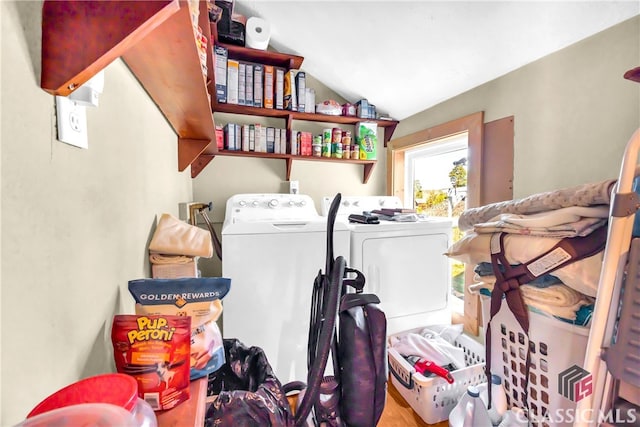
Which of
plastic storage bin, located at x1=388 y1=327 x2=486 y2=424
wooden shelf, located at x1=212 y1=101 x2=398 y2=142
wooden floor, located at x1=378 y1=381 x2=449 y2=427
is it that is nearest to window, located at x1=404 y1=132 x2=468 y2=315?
wooden shelf, located at x1=212 y1=101 x2=398 y2=142

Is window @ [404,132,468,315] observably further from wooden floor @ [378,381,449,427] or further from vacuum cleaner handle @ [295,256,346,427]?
vacuum cleaner handle @ [295,256,346,427]

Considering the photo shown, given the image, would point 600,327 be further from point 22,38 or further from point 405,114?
point 405,114

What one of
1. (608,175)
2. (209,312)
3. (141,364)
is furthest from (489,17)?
(141,364)

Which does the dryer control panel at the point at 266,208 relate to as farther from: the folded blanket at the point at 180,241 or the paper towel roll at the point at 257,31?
the paper towel roll at the point at 257,31

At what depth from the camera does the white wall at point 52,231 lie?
1.26 feet

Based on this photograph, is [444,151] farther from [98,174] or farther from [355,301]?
[98,174]

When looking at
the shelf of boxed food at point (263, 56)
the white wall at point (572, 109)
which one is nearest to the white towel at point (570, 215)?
the white wall at point (572, 109)

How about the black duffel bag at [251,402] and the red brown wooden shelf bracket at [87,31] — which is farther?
the black duffel bag at [251,402]

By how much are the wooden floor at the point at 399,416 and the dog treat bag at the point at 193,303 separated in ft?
4.22

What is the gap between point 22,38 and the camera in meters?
0.41

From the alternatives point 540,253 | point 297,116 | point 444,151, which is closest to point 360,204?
point 444,151

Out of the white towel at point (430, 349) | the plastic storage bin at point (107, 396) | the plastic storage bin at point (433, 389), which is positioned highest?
the plastic storage bin at point (107, 396)

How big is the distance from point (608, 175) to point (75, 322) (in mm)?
2009

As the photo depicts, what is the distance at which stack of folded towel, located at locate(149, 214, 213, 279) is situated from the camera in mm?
958
